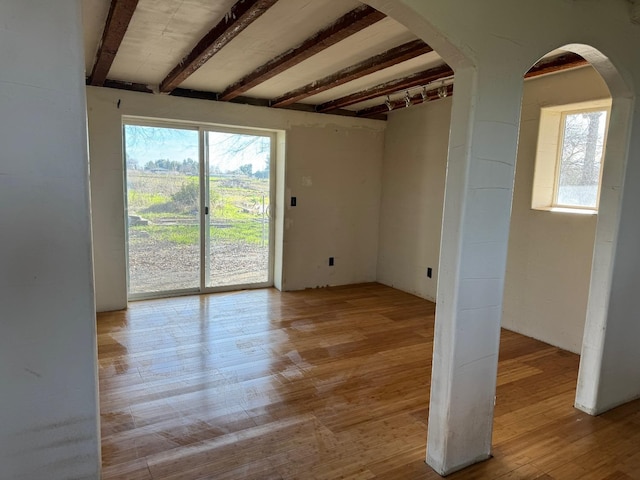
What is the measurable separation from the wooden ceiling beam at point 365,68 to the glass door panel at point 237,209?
834mm

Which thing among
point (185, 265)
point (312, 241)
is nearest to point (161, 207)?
point (185, 265)

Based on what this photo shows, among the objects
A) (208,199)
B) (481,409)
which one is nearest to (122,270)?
(208,199)

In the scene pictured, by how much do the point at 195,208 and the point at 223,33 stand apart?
2.54 metres

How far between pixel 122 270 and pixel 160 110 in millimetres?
1689

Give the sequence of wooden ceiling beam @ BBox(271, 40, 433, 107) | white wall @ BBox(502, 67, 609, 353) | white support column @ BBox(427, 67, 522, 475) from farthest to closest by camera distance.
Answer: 1. white wall @ BBox(502, 67, 609, 353)
2. wooden ceiling beam @ BBox(271, 40, 433, 107)
3. white support column @ BBox(427, 67, 522, 475)

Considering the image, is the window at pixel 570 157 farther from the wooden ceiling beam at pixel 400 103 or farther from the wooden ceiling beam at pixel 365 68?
the wooden ceiling beam at pixel 365 68

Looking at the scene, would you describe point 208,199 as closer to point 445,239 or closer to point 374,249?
point 374,249

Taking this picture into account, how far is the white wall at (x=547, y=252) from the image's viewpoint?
130 inches

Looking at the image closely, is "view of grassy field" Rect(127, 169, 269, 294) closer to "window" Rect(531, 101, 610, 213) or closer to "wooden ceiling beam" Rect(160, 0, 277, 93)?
"wooden ceiling beam" Rect(160, 0, 277, 93)

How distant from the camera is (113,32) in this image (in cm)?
→ 246

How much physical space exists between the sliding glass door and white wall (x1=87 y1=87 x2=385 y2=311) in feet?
0.86

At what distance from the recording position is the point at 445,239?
1.86 meters

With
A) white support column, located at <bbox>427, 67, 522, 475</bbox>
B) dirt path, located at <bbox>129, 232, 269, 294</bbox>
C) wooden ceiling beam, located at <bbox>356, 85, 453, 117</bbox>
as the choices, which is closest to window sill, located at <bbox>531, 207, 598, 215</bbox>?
wooden ceiling beam, located at <bbox>356, 85, 453, 117</bbox>

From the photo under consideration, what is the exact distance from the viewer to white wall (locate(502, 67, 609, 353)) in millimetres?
3297
